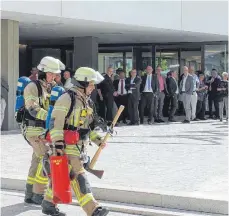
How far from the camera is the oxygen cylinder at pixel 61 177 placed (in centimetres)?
576

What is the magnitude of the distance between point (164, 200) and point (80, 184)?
1445mm

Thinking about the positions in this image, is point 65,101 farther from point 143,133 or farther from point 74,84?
point 143,133

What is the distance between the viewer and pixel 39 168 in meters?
6.99

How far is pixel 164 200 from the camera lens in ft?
22.6

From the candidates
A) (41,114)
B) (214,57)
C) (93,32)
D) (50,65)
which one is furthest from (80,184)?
(214,57)

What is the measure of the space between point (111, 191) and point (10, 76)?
29.2 feet

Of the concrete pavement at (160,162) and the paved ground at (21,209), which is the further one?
the concrete pavement at (160,162)

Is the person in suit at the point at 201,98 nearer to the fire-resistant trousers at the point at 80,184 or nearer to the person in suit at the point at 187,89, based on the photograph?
the person in suit at the point at 187,89

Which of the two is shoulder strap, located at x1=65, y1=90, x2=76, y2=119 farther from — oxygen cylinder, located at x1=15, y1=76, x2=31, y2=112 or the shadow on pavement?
the shadow on pavement

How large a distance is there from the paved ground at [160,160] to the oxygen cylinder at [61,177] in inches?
69.9

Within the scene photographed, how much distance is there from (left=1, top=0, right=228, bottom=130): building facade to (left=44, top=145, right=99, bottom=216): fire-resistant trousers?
8.39m

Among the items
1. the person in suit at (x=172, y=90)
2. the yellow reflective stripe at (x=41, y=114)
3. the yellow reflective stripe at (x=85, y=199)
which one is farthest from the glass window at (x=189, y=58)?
the yellow reflective stripe at (x=85, y=199)

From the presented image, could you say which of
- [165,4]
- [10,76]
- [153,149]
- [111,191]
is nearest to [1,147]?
[153,149]

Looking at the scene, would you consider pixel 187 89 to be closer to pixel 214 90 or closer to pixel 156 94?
pixel 156 94
